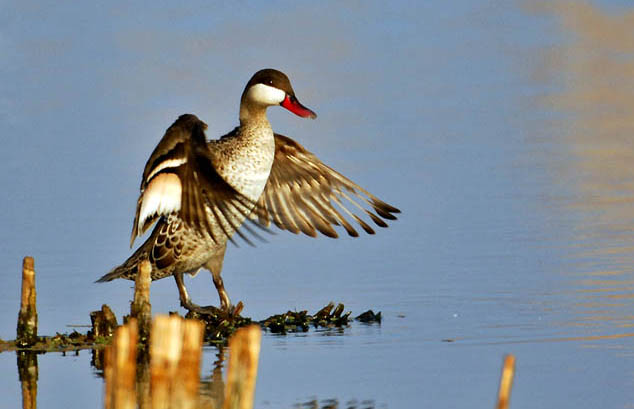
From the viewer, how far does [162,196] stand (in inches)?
347

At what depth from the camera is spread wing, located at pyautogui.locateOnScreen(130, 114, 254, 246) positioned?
27.8 ft

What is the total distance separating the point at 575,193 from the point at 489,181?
3.56ft

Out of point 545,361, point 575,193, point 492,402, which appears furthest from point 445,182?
point 492,402

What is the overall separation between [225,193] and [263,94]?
160cm

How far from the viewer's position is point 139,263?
9102 millimetres

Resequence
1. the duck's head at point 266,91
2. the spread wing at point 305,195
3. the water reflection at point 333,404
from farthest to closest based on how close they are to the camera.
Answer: the spread wing at point 305,195 < the duck's head at point 266,91 < the water reflection at point 333,404

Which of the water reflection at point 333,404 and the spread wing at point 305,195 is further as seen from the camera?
the spread wing at point 305,195

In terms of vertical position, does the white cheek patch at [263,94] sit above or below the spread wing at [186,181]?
above

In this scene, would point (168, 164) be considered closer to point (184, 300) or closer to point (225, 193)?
point (225, 193)

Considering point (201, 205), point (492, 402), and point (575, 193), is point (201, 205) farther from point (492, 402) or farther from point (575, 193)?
point (575, 193)

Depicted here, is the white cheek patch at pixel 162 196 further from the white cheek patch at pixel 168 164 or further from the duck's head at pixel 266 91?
the duck's head at pixel 266 91

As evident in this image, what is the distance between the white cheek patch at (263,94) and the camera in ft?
31.9

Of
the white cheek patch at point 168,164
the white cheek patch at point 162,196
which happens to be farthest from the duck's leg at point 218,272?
the white cheek patch at point 168,164

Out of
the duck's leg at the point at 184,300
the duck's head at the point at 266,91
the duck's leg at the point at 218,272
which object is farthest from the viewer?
the duck's head at the point at 266,91
